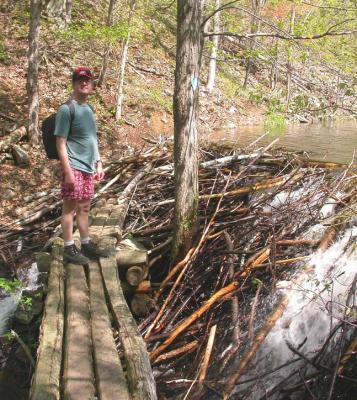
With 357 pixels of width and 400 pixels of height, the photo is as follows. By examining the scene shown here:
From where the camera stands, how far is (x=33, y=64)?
1034 centimetres

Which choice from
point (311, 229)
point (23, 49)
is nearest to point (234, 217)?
point (311, 229)

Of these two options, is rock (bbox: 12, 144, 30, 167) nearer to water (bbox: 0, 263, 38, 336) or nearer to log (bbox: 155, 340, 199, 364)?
water (bbox: 0, 263, 38, 336)

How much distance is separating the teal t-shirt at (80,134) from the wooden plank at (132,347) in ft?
3.97

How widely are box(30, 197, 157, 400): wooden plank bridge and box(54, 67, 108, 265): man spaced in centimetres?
25

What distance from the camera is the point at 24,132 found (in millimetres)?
10789

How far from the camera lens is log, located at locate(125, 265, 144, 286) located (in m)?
5.31

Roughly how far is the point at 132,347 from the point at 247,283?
7.21 ft

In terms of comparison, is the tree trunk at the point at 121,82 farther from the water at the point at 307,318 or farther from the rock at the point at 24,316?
the water at the point at 307,318

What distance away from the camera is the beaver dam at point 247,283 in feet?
13.0

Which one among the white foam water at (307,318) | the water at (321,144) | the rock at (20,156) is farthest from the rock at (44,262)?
the water at (321,144)

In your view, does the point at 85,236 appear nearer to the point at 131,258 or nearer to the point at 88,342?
the point at 131,258

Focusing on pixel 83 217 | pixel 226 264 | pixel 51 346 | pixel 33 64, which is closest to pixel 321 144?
pixel 33 64

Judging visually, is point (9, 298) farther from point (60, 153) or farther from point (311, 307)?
point (311, 307)

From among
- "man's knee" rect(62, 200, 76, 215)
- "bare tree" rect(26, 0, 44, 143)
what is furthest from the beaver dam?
"bare tree" rect(26, 0, 44, 143)
